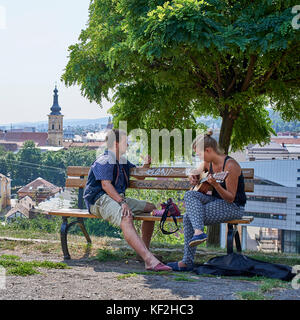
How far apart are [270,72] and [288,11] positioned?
1595 mm

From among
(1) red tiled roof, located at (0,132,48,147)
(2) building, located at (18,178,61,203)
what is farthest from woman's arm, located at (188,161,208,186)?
(1) red tiled roof, located at (0,132,48,147)

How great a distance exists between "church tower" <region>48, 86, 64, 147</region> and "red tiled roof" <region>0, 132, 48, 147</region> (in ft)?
6.73

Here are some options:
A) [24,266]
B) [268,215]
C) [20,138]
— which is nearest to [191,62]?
[24,266]

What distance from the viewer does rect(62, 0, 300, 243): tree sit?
20.2 feet

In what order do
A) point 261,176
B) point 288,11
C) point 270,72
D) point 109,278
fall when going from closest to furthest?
1. point 109,278
2. point 288,11
3. point 270,72
4. point 261,176

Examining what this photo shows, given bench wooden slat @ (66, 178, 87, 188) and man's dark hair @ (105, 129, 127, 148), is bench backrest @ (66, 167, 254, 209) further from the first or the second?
man's dark hair @ (105, 129, 127, 148)

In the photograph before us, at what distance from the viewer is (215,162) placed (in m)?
5.13

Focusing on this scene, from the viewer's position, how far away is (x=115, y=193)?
17.5 feet

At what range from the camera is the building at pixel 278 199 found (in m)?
48.9

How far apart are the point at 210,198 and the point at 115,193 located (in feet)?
3.21

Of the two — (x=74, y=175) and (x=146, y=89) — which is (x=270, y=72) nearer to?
(x=146, y=89)

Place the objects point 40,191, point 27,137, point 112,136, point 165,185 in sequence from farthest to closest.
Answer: point 27,137 < point 40,191 < point 165,185 < point 112,136

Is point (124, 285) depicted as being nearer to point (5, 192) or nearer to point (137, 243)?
point (137, 243)

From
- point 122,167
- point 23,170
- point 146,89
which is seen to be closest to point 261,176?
point 146,89
